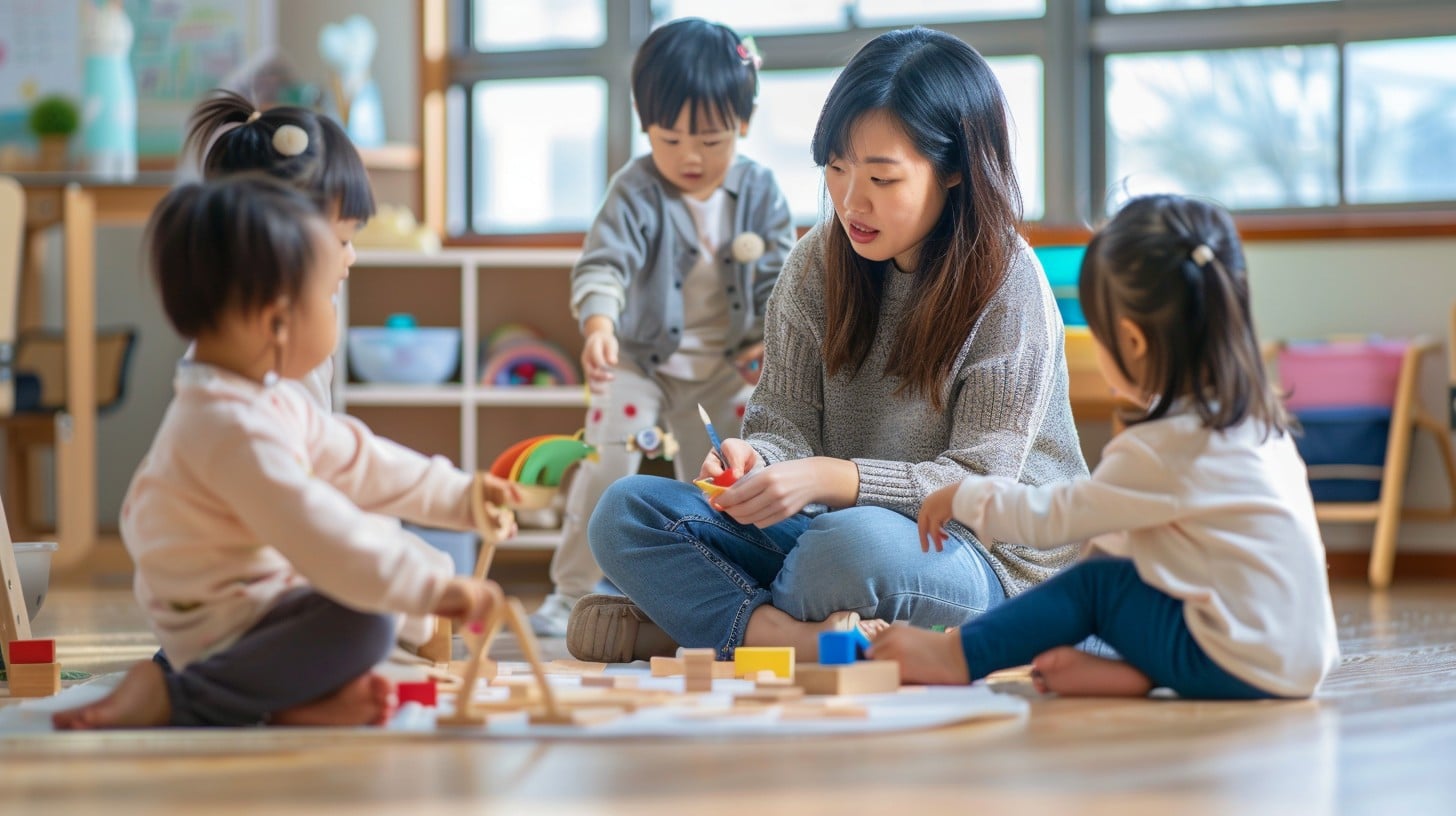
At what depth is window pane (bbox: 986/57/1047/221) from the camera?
9.97 ft

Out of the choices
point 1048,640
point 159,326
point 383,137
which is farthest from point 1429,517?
point 159,326

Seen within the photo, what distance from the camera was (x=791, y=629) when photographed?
135cm

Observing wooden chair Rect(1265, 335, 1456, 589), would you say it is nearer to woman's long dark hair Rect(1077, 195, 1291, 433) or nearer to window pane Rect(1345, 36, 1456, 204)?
window pane Rect(1345, 36, 1456, 204)

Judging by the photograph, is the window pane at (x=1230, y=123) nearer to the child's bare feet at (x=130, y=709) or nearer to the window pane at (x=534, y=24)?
the window pane at (x=534, y=24)

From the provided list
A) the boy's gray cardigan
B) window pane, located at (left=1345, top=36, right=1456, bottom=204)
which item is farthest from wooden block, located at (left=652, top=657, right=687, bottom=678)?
window pane, located at (left=1345, top=36, right=1456, bottom=204)

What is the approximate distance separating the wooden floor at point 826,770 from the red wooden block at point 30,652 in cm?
30

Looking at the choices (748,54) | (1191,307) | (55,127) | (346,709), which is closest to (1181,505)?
(1191,307)

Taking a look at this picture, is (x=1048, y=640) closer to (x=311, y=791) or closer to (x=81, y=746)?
(x=311, y=791)

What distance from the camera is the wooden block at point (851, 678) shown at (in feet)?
3.79

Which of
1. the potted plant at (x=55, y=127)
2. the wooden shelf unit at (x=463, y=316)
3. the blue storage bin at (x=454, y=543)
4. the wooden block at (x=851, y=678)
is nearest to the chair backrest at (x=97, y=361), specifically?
the potted plant at (x=55, y=127)

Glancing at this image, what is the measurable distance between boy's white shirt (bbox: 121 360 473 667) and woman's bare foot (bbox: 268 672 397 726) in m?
0.07

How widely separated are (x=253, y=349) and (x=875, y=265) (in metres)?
0.67

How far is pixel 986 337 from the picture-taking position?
1398 millimetres

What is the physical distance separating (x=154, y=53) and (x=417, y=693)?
2.42 m
